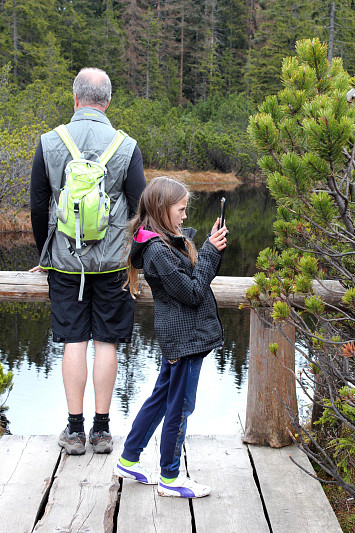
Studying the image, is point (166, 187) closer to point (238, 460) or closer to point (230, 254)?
point (238, 460)

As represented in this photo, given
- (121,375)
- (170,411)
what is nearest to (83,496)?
(170,411)

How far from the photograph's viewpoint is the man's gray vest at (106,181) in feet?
8.57

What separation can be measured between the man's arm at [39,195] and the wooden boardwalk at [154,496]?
0.93 m

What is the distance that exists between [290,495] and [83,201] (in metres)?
1.35

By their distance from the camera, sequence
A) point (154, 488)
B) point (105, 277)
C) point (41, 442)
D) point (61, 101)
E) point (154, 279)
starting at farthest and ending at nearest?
1. point (61, 101)
2. point (41, 442)
3. point (105, 277)
4. point (154, 488)
5. point (154, 279)

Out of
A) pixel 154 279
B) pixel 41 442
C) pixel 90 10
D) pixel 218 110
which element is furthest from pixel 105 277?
pixel 90 10

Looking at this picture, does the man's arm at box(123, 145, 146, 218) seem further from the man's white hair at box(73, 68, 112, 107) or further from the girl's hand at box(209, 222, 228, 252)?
the girl's hand at box(209, 222, 228, 252)

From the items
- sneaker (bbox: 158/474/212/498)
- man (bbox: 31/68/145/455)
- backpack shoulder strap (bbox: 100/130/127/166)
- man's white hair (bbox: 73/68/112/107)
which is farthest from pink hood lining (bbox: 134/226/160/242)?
sneaker (bbox: 158/474/212/498)

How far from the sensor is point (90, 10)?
47.8 m

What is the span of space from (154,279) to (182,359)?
299 mm

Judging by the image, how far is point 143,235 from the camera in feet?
7.59

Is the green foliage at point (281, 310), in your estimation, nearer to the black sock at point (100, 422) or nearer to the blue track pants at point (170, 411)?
the blue track pants at point (170, 411)

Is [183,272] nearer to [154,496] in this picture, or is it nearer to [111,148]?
[111,148]

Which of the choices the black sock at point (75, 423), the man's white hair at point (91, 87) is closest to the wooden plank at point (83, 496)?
the black sock at point (75, 423)
